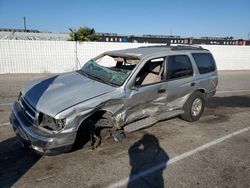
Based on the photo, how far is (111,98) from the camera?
4.09 metres

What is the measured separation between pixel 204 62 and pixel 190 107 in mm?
1395

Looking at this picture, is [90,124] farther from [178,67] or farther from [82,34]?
[82,34]

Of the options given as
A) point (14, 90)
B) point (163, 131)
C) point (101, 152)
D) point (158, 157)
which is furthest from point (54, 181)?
point (14, 90)

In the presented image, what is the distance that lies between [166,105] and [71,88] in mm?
2231

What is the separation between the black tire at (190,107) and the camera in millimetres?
5879

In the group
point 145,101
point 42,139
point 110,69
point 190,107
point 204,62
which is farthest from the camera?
point 204,62

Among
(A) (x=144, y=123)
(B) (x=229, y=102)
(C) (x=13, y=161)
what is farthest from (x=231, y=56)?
(C) (x=13, y=161)

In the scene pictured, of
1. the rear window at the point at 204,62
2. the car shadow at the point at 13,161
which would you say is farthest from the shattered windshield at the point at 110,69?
the rear window at the point at 204,62

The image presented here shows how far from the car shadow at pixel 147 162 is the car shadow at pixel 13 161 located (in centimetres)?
167

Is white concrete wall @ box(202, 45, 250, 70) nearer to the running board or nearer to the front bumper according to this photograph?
the running board

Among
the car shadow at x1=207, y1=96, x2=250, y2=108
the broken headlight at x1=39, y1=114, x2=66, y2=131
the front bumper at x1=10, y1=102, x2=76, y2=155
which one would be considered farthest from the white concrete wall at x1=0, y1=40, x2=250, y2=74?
the broken headlight at x1=39, y1=114, x2=66, y2=131

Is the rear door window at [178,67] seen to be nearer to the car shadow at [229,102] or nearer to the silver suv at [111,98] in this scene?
the silver suv at [111,98]

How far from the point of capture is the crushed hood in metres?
3.64

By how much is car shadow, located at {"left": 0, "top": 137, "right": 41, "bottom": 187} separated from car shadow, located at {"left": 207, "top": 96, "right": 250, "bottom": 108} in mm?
6045
